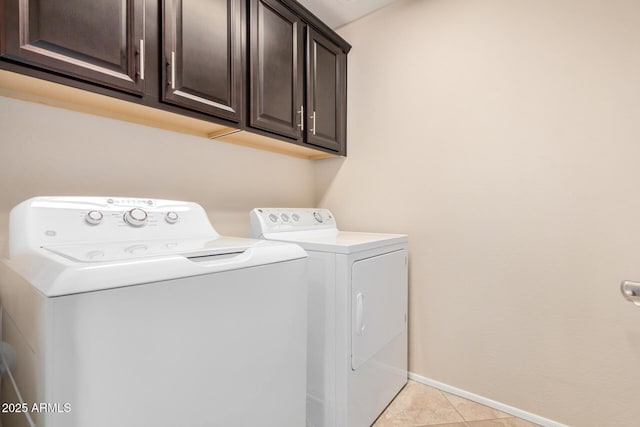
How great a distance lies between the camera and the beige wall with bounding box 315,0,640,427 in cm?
133

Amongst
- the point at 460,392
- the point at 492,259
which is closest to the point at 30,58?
the point at 492,259

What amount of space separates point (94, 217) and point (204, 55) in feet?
2.66

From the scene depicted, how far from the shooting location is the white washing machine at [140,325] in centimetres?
60

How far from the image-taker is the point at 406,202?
6.36 feet

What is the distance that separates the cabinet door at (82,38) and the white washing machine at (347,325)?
857 mm

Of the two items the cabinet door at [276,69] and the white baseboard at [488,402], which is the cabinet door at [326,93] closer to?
the cabinet door at [276,69]

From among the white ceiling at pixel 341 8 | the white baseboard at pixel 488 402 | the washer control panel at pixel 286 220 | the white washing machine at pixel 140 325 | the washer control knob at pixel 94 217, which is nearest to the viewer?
the white washing machine at pixel 140 325

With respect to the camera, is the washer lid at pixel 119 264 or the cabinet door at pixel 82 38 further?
the cabinet door at pixel 82 38

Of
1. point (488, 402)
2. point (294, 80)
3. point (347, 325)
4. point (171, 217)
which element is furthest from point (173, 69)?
point (488, 402)

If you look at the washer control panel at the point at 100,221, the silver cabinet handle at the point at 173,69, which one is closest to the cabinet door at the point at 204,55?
the silver cabinet handle at the point at 173,69

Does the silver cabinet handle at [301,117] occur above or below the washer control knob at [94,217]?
above

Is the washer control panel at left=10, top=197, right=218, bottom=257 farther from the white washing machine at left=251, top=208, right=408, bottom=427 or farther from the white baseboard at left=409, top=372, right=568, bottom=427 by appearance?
the white baseboard at left=409, top=372, right=568, bottom=427

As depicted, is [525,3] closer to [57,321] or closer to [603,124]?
[603,124]

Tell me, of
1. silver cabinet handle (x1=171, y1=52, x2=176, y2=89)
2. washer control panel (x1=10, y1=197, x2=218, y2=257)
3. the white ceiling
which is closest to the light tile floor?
washer control panel (x1=10, y1=197, x2=218, y2=257)
